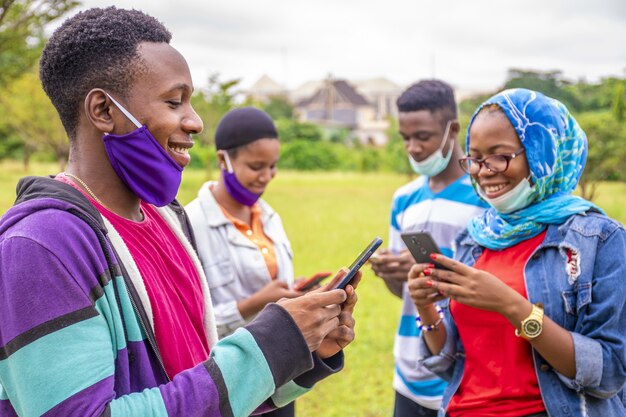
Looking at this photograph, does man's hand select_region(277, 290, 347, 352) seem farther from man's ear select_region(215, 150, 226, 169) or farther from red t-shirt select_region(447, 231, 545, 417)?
man's ear select_region(215, 150, 226, 169)

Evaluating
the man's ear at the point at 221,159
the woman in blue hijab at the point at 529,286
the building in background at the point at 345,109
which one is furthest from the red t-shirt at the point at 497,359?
the building in background at the point at 345,109

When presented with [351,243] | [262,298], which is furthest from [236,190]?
Answer: [351,243]

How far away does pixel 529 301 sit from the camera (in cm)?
213

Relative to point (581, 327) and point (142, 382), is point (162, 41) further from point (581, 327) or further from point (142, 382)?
point (581, 327)

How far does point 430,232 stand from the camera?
10.2 ft

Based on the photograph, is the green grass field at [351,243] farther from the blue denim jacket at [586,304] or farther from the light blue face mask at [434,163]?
the blue denim jacket at [586,304]

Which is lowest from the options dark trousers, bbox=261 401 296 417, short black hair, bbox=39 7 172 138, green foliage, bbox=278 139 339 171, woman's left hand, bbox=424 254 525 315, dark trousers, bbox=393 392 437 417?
green foliage, bbox=278 139 339 171

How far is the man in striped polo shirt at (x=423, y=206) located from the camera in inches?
124

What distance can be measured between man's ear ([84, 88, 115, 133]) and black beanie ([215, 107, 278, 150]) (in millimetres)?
1856

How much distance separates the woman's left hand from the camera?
207cm

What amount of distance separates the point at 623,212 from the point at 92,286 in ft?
47.1

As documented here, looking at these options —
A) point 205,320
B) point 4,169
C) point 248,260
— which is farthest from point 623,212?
point 4,169

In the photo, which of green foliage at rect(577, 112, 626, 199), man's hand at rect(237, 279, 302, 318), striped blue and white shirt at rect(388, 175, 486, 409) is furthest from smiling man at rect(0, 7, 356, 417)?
green foliage at rect(577, 112, 626, 199)

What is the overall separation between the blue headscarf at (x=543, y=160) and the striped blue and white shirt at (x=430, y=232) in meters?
0.76
